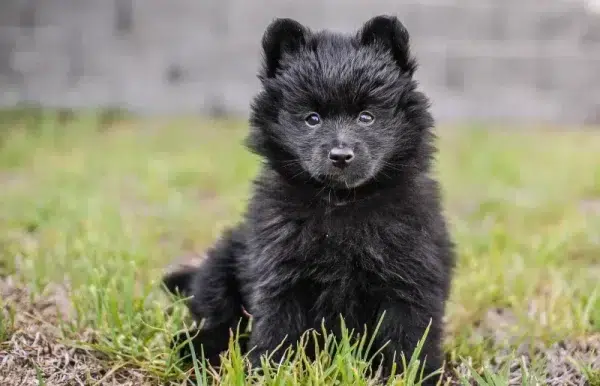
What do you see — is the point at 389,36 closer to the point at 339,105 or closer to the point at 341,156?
the point at 339,105

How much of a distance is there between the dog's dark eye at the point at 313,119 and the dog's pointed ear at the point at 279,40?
280mm

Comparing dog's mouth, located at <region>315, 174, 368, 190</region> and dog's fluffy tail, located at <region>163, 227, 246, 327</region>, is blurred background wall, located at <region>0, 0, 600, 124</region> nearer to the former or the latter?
dog's fluffy tail, located at <region>163, 227, 246, 327</region>

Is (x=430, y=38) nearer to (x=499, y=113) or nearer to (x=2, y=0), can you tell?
(x=499, y=113)

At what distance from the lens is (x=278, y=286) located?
9.29ft

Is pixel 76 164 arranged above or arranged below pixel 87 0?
below

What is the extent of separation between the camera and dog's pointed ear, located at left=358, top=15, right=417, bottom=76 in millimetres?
2990

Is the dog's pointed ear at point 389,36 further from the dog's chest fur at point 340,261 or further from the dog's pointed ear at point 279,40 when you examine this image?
the dog's chest fur at point 340,261

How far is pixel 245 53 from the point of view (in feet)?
28.7

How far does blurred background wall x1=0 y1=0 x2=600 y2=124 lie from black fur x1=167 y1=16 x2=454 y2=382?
18.7 ft

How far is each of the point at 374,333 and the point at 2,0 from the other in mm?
7204

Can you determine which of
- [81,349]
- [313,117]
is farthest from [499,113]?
[81,349]

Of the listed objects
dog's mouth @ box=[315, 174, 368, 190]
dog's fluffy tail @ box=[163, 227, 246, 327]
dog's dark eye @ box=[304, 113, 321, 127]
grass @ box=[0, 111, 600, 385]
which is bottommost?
grass @ box=[0, 111, 600, 385]


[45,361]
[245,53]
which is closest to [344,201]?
[45,361]

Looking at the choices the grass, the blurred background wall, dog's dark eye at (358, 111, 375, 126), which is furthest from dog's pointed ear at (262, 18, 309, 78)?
the blurred background wall
